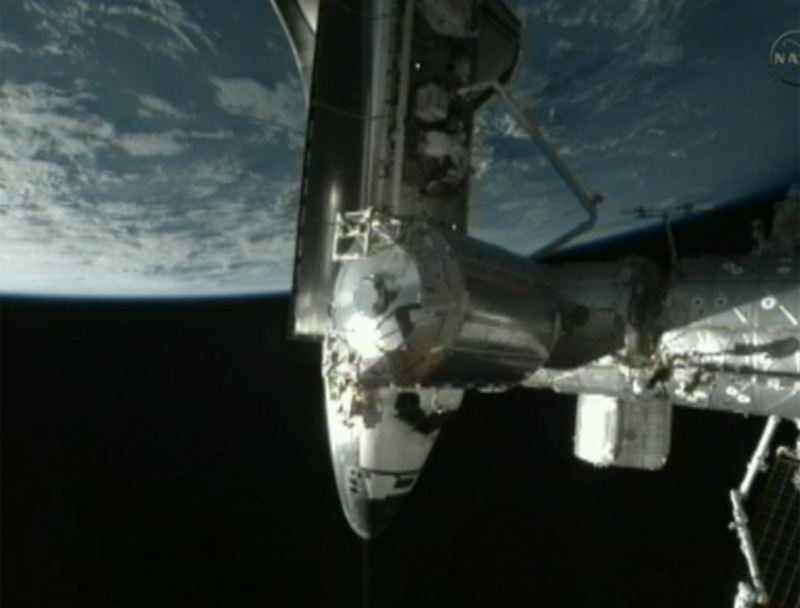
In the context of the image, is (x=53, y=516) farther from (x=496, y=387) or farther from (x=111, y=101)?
(x=496, y=387)

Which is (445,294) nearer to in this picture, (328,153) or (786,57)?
(328,153)

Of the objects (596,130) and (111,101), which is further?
(596,130)

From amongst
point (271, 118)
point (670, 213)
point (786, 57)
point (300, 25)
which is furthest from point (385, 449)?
point (786, 57)

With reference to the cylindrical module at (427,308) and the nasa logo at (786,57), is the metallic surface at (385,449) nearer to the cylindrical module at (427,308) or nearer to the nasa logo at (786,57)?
the cylindrical module at (427,308)

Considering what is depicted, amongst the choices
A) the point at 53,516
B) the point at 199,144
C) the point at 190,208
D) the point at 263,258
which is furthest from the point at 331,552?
the point at 199,144

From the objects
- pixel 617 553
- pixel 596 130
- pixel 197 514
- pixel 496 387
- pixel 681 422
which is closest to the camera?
pixel 496 387

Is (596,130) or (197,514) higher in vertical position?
(596,130)

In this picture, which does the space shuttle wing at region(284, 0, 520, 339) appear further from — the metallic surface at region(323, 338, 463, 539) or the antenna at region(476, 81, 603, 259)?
the metallic surface at region(323, 338, 463, 539)

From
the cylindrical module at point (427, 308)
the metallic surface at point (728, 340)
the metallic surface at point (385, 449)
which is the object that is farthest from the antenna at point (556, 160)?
the metallic surface at point (385, 449)
